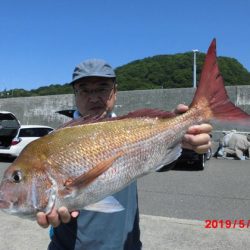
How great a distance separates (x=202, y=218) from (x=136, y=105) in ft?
53.1

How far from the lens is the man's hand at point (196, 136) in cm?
220

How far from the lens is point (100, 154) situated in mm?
1974

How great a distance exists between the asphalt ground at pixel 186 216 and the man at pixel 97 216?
10.1 feet

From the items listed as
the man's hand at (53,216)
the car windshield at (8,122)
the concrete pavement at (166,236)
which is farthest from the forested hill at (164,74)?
the man's hand at (53,216)

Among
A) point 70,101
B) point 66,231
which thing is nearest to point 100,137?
point 66,231

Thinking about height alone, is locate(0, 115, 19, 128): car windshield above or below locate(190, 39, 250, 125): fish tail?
below

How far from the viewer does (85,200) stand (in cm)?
187

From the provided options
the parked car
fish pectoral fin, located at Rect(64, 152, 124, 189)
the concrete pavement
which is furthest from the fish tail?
the parked car

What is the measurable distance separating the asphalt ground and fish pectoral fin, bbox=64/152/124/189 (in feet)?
13.0

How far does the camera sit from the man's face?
270 centimetres

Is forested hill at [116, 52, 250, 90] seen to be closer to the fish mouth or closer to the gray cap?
the gray cap

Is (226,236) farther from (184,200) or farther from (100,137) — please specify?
(100,137)

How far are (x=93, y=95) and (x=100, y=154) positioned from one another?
804 millimetres

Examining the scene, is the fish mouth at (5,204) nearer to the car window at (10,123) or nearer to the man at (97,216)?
the man at (97,216)
